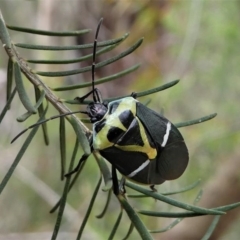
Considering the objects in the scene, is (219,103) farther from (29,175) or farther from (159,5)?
(29,175)

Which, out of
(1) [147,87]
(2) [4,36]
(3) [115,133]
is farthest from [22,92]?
(1) [147,87]

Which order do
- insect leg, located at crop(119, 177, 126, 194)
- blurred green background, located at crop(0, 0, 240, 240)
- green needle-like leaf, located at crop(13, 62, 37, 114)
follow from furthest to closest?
blurred green background, located at crop(0, 0, 240, 240) → insect leg, located at crop(119, 177, 126, 194) → green needle-like leaf, located at crop(13, 62, 37, 114)

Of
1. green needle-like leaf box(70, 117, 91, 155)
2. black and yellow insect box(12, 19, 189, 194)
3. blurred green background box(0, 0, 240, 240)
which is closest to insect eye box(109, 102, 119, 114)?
black and yellow insect box(12, 19, 189, 194)

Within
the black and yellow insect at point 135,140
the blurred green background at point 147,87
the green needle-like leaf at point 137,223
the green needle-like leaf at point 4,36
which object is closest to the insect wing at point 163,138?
the black and yellow insect at point 135,140

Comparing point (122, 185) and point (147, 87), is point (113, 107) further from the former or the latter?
point (147, 87)

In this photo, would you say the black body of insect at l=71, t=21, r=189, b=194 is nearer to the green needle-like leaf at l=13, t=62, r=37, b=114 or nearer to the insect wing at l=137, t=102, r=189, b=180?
the insect wing at l=137, t=102, r=189, b=180

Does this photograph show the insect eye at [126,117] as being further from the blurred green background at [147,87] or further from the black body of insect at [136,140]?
the blurred green background at [147,87]
